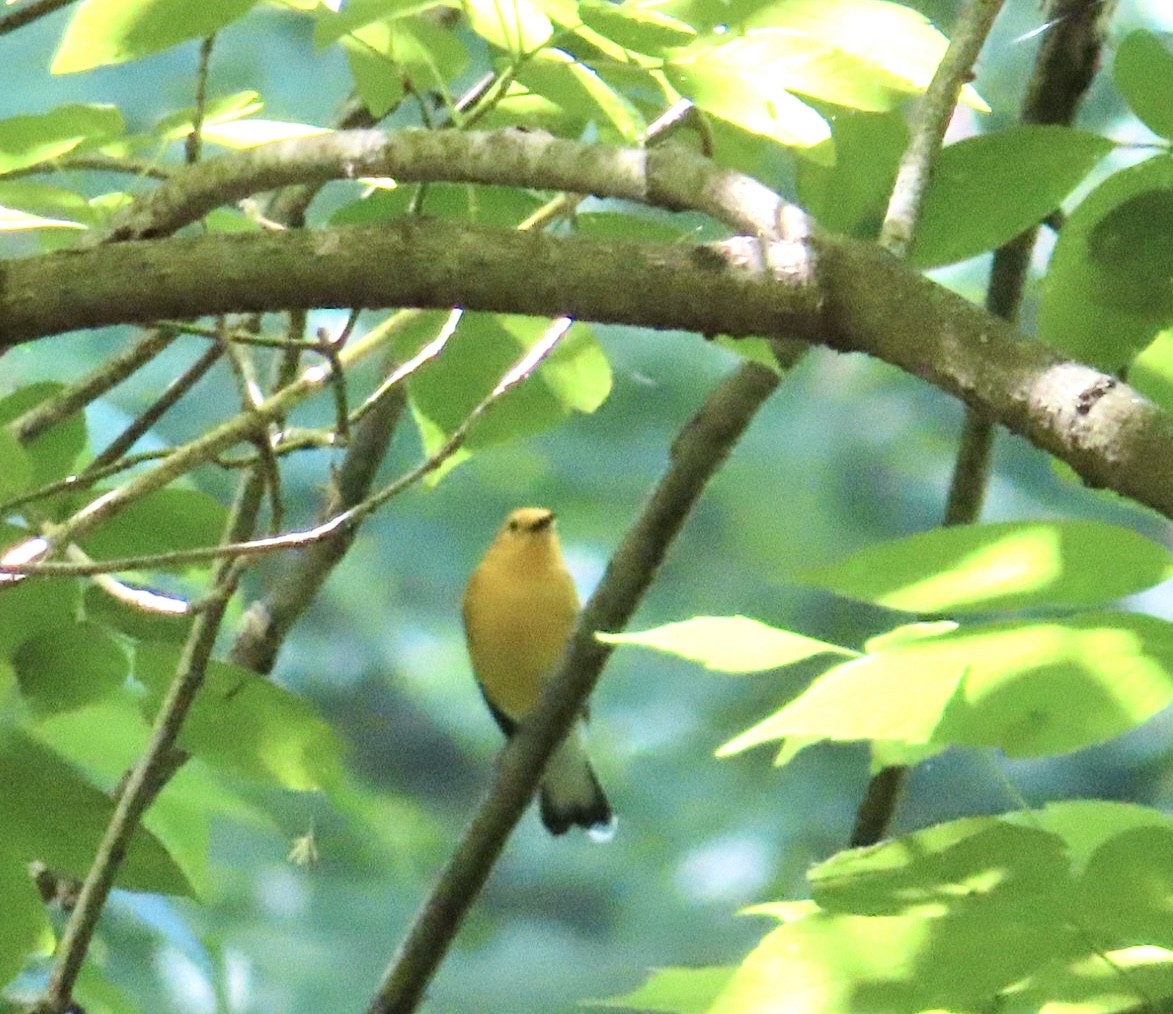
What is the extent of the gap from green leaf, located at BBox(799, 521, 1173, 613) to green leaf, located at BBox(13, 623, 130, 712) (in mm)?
433

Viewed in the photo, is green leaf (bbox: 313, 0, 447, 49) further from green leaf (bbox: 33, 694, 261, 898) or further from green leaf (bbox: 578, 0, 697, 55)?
green leaf (bbox: 33, 694, 261, 898)

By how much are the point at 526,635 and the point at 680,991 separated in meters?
2.01

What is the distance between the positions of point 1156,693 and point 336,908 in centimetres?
176

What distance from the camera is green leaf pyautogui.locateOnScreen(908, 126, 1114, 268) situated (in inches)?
23.0

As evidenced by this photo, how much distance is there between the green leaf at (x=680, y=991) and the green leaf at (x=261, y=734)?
0.68 ft

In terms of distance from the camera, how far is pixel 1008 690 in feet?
1.27

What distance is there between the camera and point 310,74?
2037 mm

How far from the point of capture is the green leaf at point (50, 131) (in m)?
0.62

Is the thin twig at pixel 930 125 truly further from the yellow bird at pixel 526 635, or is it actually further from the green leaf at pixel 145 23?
the yellow bird at pixel 526 635

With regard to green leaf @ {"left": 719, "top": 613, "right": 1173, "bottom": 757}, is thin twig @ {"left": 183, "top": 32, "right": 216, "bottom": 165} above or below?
above

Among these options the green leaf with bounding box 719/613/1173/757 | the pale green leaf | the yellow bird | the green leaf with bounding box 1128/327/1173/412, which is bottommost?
the yellow bird

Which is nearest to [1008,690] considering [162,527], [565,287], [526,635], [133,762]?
[565,287]

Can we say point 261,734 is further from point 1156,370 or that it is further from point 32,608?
point 1156,370

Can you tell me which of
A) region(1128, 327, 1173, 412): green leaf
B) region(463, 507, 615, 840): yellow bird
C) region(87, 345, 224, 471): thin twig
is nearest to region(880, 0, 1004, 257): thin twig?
region(1128, 327, 1173, 412): green leaf
